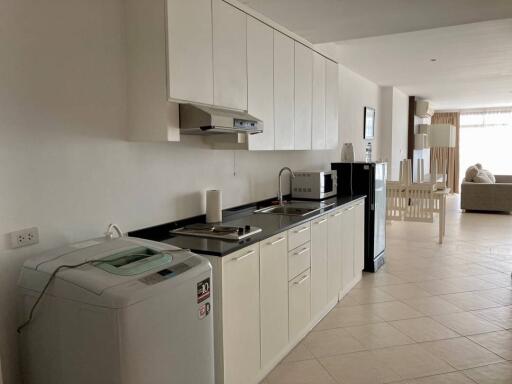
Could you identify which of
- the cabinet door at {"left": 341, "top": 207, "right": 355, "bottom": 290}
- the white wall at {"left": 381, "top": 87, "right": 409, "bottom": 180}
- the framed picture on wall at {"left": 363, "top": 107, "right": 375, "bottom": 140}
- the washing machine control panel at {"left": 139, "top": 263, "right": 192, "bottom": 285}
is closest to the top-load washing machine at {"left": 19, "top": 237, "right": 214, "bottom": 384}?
the washing machine control panel at {"left": 139, "top": 263, "right": 192, "bottom": 285}

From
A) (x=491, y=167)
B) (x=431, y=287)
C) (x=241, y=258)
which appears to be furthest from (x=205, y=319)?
(x=491, y=167)

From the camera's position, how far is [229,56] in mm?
2666

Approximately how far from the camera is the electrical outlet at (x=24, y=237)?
1.83 meters

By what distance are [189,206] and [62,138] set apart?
1.07m

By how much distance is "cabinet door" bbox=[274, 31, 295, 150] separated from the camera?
3.29 meters

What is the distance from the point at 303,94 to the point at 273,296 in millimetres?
1924

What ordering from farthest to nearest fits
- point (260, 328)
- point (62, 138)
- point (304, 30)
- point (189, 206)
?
point (304, 30), point (189, 206), point (260, 328), point (62, 138)

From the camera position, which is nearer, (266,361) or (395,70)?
(266,361)

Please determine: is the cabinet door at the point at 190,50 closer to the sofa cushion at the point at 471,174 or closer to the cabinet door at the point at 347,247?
the cabinet door at the point at 347,247

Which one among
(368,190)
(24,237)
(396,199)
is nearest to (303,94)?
(368,190)

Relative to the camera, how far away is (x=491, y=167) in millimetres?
12289

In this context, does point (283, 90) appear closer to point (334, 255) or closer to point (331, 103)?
point (331, 103)

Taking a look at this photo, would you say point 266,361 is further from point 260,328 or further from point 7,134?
point 7,134

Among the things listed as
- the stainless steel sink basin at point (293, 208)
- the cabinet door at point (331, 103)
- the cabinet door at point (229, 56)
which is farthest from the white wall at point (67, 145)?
the cabinet door at point (331, 103)
